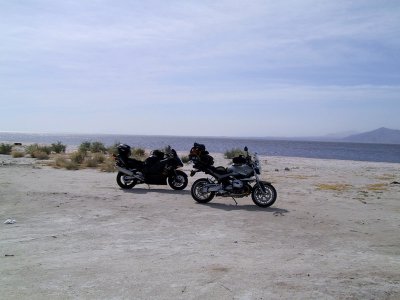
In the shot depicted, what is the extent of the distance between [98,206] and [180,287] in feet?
17.4

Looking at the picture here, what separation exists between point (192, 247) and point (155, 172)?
6.70m

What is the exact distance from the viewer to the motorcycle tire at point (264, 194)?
10.1 metres

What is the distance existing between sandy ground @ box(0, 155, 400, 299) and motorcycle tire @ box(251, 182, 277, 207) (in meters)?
0.26

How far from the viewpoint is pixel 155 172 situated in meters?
12.8

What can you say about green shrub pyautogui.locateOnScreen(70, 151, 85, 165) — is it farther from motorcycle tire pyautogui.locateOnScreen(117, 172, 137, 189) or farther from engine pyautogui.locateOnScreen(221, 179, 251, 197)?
engine pyautogui.locateOnScreen(221, 179, 251, 197)

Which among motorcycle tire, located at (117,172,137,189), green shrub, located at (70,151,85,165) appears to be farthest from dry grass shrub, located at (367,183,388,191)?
green shrub, located at (70,151,85,165)

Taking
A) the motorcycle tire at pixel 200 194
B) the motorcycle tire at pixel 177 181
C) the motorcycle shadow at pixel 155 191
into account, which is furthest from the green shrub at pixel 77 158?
the motorcycle tire at pixel 200 194

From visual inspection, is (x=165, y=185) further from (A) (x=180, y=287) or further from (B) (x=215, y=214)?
(A) (x=180, y=287)

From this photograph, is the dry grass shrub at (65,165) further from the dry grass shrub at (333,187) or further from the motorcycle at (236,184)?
the dry grass shrub at (333,187)

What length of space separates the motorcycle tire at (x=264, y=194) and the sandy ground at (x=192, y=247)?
26 cm

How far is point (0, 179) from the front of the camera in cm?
1336

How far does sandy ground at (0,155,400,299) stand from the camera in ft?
15.1

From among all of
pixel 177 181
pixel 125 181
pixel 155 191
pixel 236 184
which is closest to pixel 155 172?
pixel 155 191

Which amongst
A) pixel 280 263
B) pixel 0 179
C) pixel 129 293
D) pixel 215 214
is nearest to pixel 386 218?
pixel 215 214
